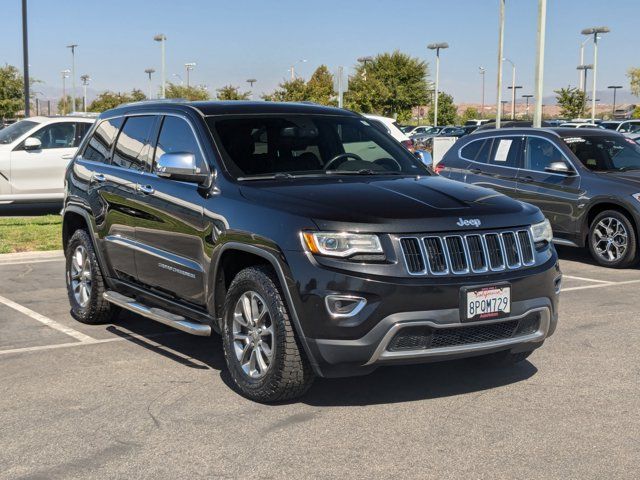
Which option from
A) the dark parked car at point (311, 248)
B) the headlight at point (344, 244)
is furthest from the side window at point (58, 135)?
the headlight at point (344, 244)

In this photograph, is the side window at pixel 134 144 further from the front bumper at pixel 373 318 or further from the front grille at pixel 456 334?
the front grille at pixel 456 334

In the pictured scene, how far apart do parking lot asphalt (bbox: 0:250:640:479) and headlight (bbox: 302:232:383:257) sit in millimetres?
→ 921

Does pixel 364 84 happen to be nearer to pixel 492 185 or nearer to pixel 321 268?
pixel 492 185

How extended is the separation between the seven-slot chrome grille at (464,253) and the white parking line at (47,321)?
3.17 meters

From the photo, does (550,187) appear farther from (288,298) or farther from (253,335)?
(288,298)

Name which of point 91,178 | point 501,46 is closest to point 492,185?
point 91,178

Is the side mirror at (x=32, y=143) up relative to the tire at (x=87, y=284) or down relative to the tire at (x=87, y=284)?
up

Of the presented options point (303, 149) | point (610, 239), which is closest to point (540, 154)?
point (610, 239)

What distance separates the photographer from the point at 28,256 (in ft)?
37.6

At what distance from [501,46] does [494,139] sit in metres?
26.5

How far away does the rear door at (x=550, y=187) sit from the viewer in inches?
445

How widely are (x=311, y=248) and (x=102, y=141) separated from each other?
3.30 metres

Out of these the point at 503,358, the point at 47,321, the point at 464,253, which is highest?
the point at 464,253

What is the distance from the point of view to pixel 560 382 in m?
5.68
